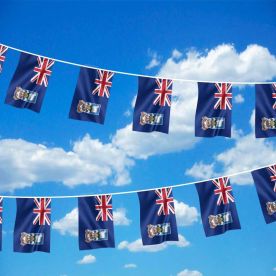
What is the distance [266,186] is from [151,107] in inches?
87.3

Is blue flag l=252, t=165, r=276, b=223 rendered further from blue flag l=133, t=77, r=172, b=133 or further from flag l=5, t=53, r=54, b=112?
flag l=5, t=53, r=54, b=112

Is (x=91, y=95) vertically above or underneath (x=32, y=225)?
above

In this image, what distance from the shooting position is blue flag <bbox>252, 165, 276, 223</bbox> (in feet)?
27.0

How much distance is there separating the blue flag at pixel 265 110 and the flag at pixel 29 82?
335 cm

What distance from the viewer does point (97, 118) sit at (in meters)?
8.27

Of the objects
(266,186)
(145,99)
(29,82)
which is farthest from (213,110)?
(29,82)

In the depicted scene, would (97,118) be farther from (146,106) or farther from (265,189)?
(265,189)

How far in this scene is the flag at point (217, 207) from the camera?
27.0ft

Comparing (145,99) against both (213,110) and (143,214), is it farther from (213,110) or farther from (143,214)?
(143,214)

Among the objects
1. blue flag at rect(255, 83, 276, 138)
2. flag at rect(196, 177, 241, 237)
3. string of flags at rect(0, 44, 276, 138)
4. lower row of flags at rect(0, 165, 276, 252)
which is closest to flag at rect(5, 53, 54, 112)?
string of flags at rect(0, 44, 276, 138)

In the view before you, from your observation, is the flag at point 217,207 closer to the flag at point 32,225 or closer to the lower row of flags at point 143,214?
the lower row of flags at point 143,214

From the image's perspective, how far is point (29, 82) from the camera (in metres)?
8.19

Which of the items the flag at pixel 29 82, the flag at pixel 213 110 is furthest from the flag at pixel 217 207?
the flag at pixel 29 82

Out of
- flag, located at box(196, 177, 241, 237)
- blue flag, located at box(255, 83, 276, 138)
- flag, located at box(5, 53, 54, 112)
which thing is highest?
flag, located at box(5, 53, 54, 112)
